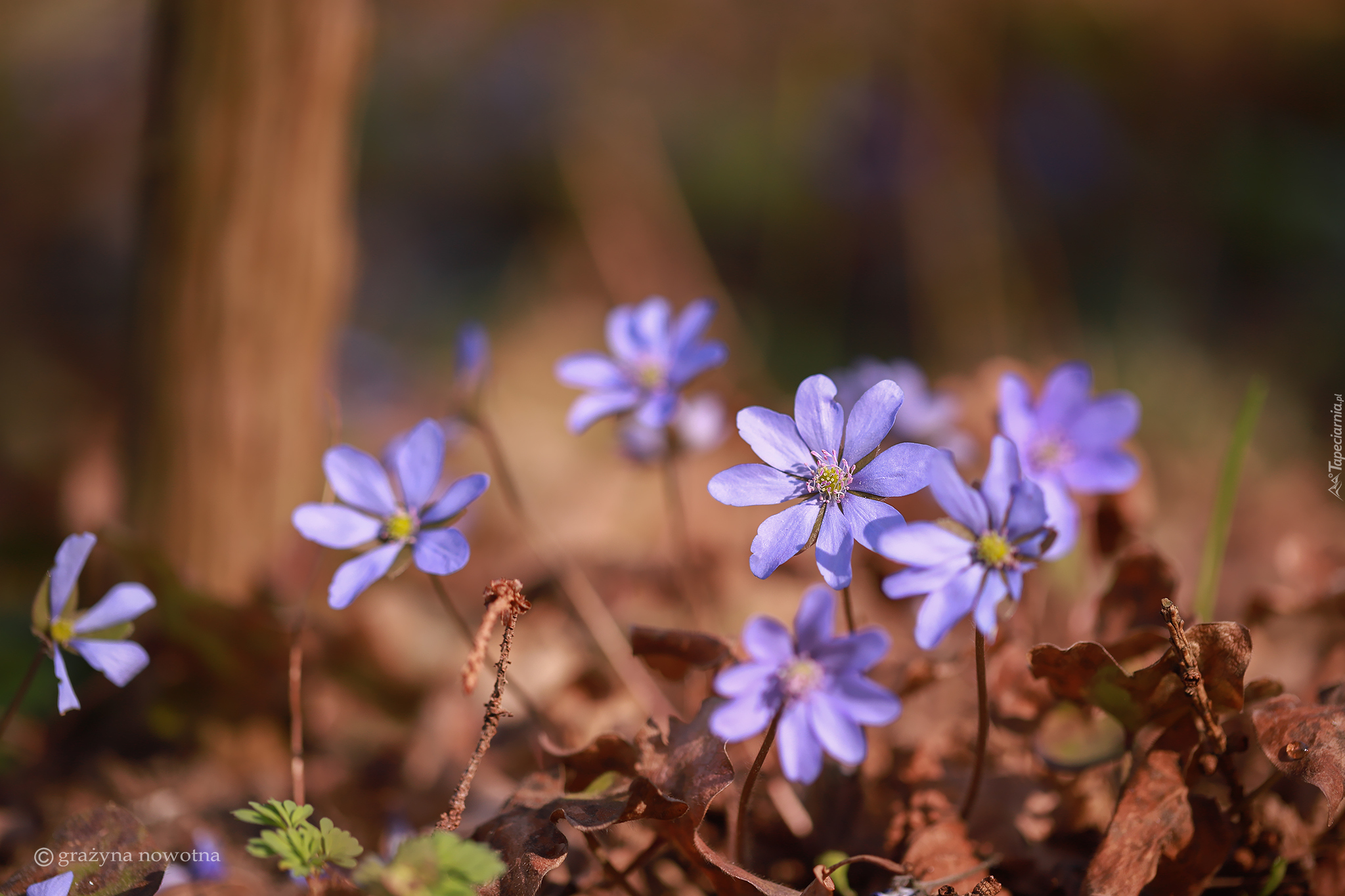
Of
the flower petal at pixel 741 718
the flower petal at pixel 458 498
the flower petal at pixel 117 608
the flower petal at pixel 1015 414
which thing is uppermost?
the flower petal at pixel 1015 414

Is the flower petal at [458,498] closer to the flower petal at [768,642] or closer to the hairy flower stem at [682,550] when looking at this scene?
the flower petal at [768,642]

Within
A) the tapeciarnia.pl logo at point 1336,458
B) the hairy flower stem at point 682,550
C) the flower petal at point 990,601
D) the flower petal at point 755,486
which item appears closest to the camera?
the flower petal at point 990,601

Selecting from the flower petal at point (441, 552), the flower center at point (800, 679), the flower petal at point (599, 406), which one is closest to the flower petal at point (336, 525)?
the flower petal at point (441, 552)

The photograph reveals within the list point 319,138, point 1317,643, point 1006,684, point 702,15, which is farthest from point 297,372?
point 702,15

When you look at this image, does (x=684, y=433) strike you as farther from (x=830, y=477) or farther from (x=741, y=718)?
(x=741, y=718)

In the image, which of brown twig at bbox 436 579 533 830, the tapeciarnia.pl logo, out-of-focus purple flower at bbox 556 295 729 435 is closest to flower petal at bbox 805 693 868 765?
brown twig at bbox 436 579 533 830

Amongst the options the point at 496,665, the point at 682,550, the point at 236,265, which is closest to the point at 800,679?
the point at 496,665
